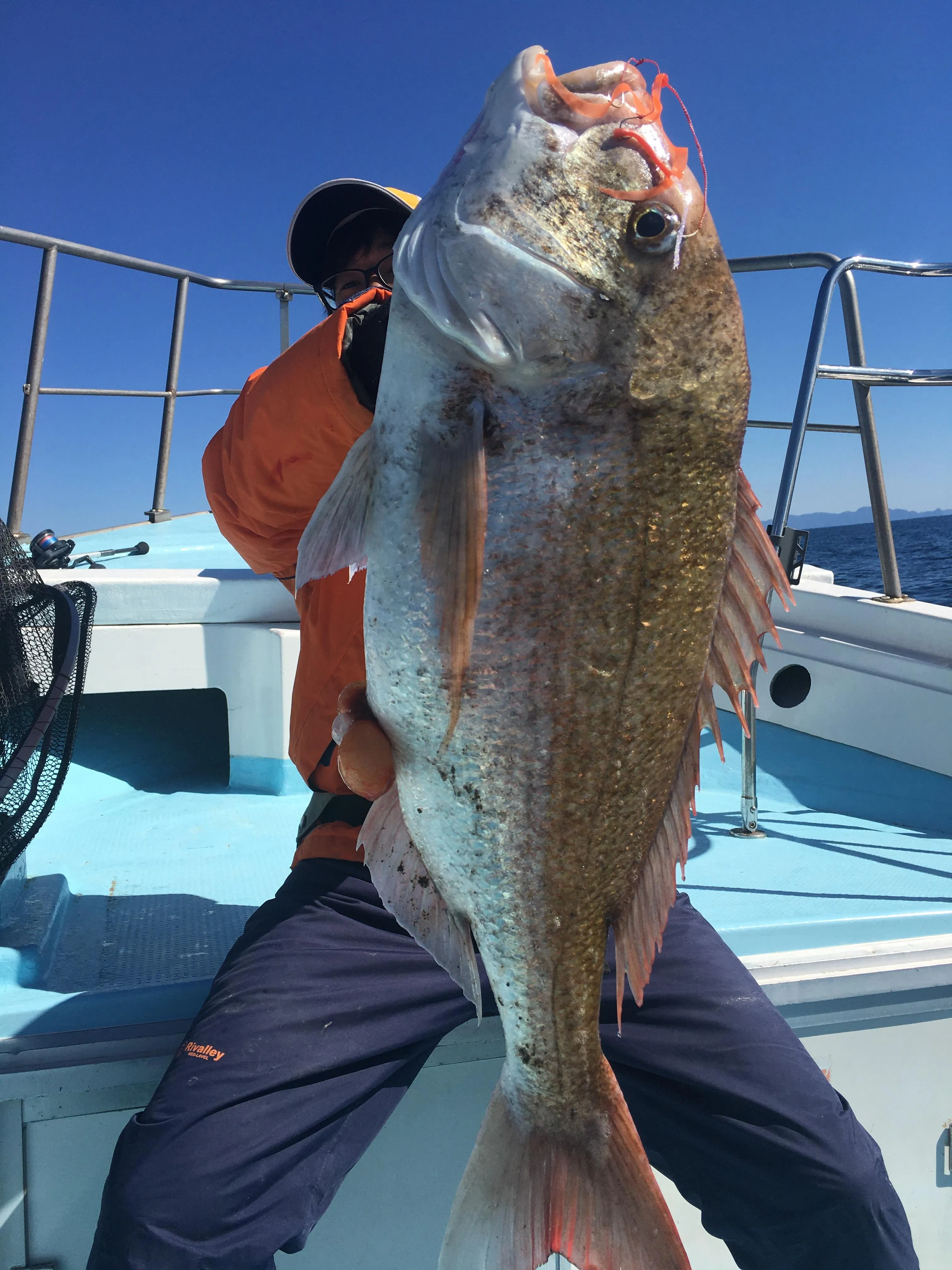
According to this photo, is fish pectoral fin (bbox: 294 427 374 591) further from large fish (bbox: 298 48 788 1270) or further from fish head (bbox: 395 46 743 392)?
fish head (bbox: 395 46 743 392)

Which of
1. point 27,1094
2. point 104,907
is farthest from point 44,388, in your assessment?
point 27,1094

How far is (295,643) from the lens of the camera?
3.57 metres

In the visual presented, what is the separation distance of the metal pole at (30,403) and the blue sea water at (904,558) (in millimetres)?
4470

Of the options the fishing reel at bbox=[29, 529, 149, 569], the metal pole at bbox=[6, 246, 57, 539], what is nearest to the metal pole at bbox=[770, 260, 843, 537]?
the fishing reel at bbox=[29, 529, 149, 569]

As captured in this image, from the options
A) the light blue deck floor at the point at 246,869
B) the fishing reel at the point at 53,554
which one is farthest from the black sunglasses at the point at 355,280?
the fishing reel at the point at 53,554

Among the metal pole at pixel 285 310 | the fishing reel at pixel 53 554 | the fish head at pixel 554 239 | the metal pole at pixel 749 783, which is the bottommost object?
the metal pole at pixel 749 783

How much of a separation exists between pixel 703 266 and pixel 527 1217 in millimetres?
1589

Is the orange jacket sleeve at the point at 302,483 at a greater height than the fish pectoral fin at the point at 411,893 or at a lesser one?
greater

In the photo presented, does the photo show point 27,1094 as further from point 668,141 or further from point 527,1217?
point 668,141

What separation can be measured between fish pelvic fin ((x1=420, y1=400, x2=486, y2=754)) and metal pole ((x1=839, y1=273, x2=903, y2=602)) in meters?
3.04

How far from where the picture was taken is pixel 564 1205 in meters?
1.43

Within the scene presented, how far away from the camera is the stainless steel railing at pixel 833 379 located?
10.6 feet

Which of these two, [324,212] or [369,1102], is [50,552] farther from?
[369,1102]

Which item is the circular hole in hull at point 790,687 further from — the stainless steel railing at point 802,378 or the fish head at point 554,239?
the fish head at point 554,239
